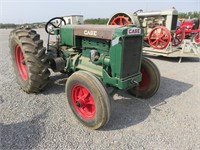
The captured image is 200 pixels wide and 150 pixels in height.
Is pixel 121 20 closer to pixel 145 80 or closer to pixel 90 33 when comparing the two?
pixel 145 80

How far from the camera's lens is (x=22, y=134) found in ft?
8.14

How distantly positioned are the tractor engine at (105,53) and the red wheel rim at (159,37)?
15.0 ft

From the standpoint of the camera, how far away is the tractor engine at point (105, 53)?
255 centimetres

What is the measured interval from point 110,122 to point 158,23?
249 inches

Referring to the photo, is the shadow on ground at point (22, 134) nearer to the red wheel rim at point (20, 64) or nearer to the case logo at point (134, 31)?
the red wheel rim at point (20, 64)

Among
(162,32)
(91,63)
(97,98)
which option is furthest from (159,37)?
(97,98)

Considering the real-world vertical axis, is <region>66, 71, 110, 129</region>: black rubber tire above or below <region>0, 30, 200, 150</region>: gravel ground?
above

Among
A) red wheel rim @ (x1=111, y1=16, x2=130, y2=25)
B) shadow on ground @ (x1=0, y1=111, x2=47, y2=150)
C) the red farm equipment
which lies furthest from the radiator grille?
red wheel rim @ (x1=111, y1=16, x2=130, y2=25)

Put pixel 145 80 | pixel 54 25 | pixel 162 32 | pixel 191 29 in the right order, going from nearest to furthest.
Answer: pixel 145 80 < pixel 54 25 < pixel 162 32 < pixel 191 29

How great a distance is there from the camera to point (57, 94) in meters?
3.65

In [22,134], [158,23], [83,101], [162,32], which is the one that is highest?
[158,23]

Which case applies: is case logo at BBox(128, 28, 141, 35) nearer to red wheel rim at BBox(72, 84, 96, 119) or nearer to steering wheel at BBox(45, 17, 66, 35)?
red wheel rim at BBox(72, 84, 96, 119)

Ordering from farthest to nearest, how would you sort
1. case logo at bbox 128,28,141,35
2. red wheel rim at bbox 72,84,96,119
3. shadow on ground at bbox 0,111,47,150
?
1. red wheel rim at bbox 72,84,96,119
2. case logo at bbox 128,28,141,35
3. shadow on ground at bbox 0,111,47,150

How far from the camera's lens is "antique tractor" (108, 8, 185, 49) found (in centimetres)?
704
